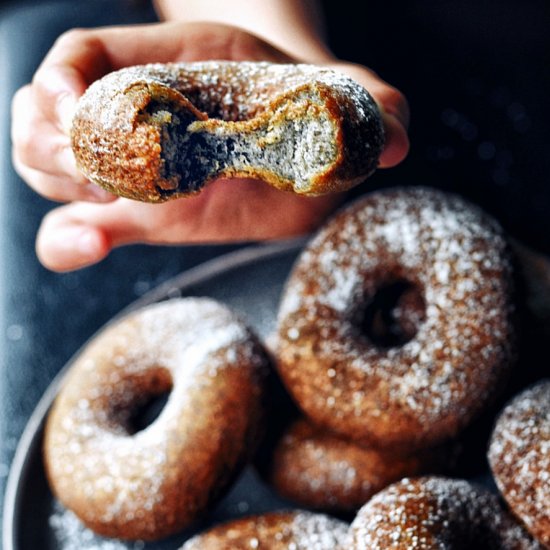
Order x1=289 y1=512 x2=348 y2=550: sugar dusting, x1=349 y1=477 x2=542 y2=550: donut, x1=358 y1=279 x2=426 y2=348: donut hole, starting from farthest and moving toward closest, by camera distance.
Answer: x1=358 y1=279 x2=426 y2=348: donut hole < x1=289 y1=512 x2=348 y2=550: sugar dusting < x1=349 y1=477 x2=542 y2=550: donut

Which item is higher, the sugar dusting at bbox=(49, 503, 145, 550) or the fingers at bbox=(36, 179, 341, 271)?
the fingers at bbox=(36, 179, 341, 271)

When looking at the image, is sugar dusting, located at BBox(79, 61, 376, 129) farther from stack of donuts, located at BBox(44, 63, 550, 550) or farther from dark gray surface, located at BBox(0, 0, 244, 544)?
dark gray surface, located at BBox(0, 0, 244, 544)

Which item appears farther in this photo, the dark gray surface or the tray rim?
the dark gray surface

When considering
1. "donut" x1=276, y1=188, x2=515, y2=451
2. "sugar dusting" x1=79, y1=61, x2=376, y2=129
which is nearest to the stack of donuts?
"donut" x1=276, y1=188, x2=515, y2=451

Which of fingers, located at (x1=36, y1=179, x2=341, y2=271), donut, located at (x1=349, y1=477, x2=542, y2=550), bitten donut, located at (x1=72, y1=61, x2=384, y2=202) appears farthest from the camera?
fingers, located at (x1=36, y1=179, x2=341, y2=271)

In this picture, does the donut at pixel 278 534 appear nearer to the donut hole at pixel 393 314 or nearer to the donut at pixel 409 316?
the donut at pixel 409 316

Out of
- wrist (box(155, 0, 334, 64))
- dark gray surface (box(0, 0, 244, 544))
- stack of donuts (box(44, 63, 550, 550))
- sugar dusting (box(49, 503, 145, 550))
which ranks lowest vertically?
sugar dusting (box(49, 503, 145, 550))

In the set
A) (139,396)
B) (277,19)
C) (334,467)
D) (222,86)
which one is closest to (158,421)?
(139,396)

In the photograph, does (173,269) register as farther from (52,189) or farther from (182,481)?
(182,481)
